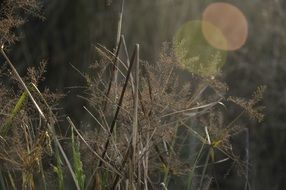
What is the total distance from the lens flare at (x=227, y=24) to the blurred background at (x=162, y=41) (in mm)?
28

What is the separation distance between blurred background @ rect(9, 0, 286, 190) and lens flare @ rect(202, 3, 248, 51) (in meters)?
0.03

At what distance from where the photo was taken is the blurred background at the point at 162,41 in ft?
9.71

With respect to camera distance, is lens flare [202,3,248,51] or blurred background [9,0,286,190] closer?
blurred background [9,0,286,190]

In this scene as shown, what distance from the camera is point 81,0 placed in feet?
10.9

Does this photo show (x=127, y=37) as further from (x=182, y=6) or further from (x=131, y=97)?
(x=131, y=97)

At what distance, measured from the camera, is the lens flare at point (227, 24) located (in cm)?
329

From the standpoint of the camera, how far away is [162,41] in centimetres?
323

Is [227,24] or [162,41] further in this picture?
[227,24]

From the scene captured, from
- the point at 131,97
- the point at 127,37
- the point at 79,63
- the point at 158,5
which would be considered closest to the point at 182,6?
the point at 158,5

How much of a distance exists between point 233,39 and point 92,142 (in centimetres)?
206

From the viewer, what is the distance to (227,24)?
3.38m

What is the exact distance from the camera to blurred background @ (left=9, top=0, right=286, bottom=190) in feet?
9.71

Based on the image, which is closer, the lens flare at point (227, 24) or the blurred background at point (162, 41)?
the blurred background at point (162, 41)

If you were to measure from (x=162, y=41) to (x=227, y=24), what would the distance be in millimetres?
384
